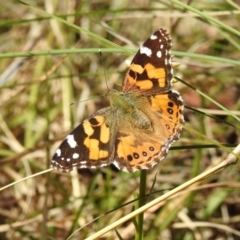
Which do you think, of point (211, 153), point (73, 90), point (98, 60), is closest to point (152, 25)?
point (98, 60)

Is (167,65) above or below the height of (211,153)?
above

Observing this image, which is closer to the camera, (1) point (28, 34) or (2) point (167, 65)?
(2) point (167, 65)

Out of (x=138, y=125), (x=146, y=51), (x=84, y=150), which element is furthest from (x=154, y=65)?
(x=84, y=150)

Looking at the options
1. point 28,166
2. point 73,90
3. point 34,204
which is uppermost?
point 73,90

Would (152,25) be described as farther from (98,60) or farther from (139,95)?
(139,95)

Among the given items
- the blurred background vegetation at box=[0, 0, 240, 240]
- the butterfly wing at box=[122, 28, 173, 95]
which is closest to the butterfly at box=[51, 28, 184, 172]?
the butterfly wing at box=[122, 28, 173, 95]

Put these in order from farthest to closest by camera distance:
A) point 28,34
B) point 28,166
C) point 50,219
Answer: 1. point 28,34
2. point 28,166
3. point 50,219

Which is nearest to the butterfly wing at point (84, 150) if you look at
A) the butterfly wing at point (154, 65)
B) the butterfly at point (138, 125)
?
the butterfly at point (138, 125)

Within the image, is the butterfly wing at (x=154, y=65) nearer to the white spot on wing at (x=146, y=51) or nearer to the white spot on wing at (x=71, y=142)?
the white spot on wing at (x=146, y=51)
